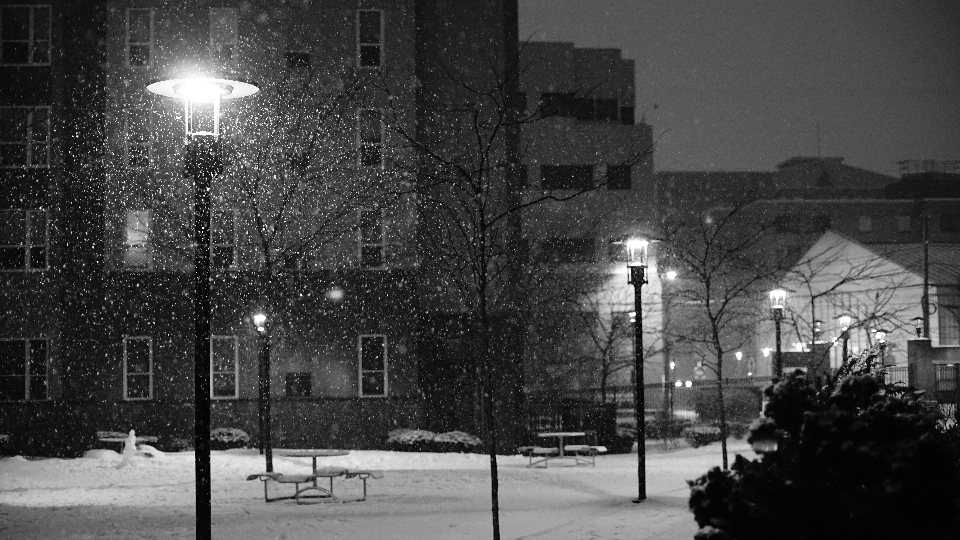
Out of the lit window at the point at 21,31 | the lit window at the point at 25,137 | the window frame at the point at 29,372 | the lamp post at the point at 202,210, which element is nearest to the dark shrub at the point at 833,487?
the lamp post at the point at 202,210

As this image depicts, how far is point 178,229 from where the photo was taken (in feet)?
91.5

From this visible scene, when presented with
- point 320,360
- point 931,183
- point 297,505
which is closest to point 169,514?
point 297,505

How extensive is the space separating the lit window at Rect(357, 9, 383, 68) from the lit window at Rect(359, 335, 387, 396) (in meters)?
8.73

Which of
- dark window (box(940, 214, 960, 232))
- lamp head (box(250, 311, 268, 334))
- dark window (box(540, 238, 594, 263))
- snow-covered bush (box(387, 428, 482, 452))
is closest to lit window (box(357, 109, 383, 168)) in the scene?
lamp head (box(250, 311, 268, 334))

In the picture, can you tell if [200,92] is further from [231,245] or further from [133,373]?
[133,373]

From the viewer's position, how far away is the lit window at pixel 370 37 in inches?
1214

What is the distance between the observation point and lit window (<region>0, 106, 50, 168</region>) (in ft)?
94.5

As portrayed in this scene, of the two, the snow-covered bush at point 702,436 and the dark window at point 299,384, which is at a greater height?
the dark window at point 299,384

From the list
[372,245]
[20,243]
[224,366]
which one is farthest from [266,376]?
[20,243]

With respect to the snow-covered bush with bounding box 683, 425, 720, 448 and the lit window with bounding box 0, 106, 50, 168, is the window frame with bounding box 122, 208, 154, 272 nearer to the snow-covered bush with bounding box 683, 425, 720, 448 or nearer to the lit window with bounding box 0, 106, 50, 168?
the lit window with bounding box 0, 106, 50, 168

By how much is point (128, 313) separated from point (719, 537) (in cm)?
2648

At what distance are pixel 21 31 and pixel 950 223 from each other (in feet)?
237

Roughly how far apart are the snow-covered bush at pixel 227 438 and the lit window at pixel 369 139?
8927 millimetres

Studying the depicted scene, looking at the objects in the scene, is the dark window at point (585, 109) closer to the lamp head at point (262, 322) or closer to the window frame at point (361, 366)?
the window frame at point (361, 366)
